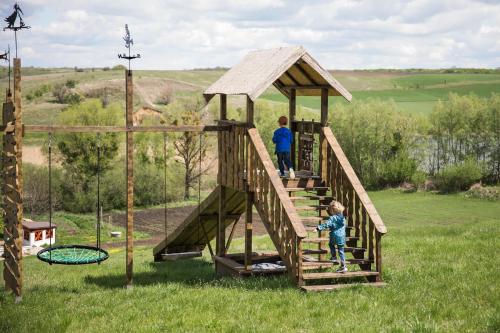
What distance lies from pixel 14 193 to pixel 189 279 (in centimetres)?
568

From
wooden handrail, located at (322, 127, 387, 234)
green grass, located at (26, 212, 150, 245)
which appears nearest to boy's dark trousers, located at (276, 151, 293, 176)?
wooden handrail, located at (322, 127, 387, 234)

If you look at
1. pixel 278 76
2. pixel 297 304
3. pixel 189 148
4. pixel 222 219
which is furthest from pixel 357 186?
pixel 189 148

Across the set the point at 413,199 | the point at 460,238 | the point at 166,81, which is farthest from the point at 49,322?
the point at 166,81

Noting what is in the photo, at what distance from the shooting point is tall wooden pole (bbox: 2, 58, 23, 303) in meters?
16.5

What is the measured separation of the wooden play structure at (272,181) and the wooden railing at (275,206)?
0.02 m

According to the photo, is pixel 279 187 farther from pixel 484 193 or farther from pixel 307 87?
pixel 484 193

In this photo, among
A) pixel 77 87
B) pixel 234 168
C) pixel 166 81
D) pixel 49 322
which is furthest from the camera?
pixel 166 81

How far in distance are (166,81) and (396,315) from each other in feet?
425

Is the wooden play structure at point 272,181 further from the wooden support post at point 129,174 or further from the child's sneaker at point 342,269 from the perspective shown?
the child's sneaker at point 342,269

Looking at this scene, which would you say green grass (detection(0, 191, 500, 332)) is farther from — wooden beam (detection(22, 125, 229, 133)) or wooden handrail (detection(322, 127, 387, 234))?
wooden beam (detection(22, 125, 229, 133))

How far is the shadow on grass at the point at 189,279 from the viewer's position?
15.1 metres

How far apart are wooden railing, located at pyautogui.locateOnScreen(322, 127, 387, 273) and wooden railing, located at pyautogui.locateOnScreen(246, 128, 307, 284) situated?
1.77 m

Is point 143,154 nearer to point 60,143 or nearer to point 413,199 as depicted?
point 60,143

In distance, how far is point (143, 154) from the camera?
244 ft
